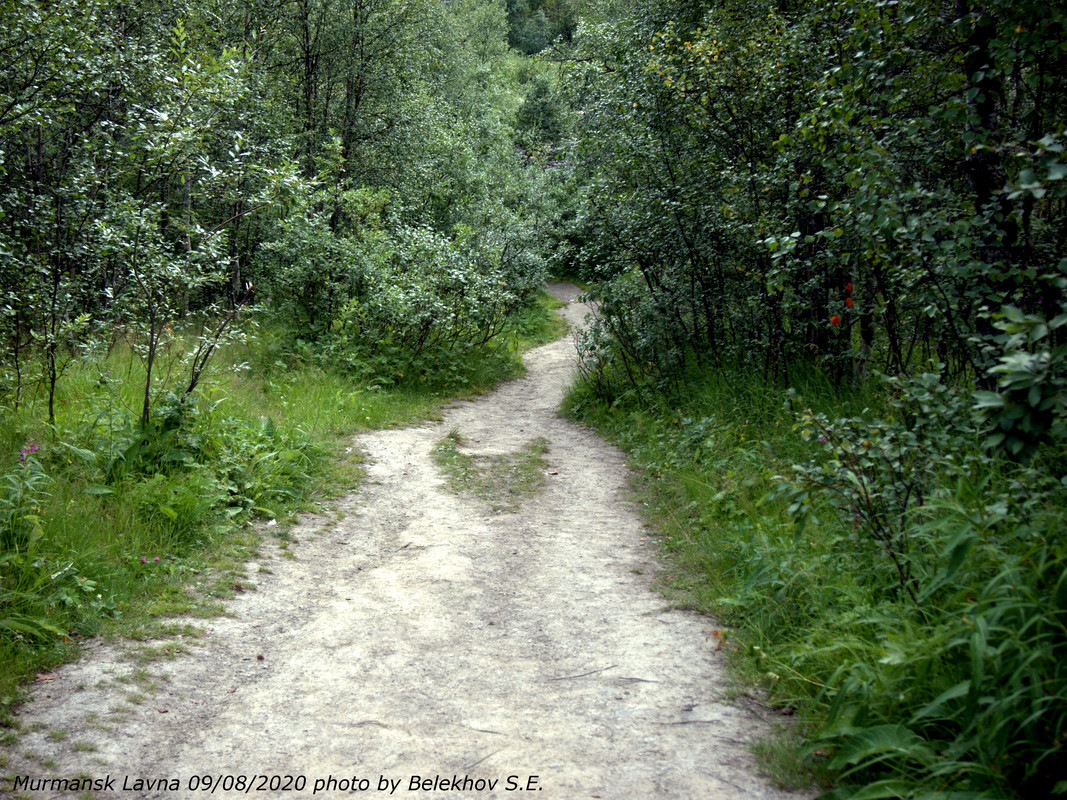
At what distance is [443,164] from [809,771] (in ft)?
55.5

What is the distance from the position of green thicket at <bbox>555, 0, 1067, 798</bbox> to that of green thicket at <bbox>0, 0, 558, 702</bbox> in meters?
3.91

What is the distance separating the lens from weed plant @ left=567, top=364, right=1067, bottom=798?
2402 mm

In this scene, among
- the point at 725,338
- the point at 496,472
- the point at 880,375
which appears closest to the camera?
the point at 880,375

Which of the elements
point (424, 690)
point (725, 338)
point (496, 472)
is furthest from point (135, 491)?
point (725, 338)

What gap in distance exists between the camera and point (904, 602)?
11.0 ft

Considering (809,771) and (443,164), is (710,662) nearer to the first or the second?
(809,771)

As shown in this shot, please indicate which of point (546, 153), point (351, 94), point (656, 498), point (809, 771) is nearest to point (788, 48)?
point (656, 498)

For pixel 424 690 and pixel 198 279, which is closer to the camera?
pixel 424 690

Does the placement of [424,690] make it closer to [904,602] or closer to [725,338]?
[904,602]

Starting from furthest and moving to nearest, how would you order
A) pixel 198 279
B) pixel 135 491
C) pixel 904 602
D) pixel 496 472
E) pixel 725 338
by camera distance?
1. pixel 725 338
2. pixel 496 472
3. pixel 198 279
4. pixel 135 491
5. pixel 904 602

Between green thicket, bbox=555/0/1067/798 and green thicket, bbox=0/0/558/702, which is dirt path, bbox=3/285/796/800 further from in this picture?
green thicket, bbox=0/0/558/702

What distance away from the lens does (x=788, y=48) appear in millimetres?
6199

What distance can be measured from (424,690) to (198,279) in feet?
13.8

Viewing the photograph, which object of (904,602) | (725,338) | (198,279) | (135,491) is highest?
(198,279)
